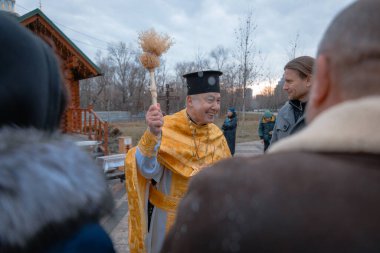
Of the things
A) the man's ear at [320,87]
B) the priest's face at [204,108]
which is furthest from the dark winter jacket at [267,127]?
the man's ear at [320,87]

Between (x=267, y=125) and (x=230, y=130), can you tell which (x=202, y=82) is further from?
(x=230, y=130)

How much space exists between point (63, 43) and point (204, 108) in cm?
1082

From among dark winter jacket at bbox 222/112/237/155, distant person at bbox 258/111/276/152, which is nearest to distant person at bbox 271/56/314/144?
distant person at bbox 258/111/276/152

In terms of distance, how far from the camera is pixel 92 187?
3.02ft

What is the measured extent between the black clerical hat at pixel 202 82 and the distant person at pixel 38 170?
2.53m

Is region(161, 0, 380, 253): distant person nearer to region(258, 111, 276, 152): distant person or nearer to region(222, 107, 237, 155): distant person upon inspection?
region(258, 111, 276, 152): distant person

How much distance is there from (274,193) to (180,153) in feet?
7.95

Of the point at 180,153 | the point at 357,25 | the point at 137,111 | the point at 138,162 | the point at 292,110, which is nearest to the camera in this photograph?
the point at 357,25

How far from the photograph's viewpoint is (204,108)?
11.1 feet

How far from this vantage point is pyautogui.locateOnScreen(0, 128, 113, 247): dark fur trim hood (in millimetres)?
779

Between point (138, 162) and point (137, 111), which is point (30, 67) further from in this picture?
point (137, 111)

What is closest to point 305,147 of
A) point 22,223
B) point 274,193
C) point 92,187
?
point 274,193

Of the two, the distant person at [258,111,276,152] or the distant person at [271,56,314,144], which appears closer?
the distant person at [271,56,314,144]

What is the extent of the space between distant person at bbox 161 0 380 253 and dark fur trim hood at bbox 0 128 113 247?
27cm
